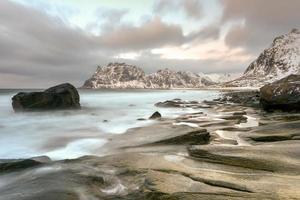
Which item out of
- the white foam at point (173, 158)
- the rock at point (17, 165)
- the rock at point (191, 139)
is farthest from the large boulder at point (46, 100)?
the white foam at point (173, 158)

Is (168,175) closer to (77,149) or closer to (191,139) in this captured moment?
(191,139)

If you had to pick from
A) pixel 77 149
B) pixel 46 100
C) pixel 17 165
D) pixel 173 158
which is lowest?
pixel 77 149

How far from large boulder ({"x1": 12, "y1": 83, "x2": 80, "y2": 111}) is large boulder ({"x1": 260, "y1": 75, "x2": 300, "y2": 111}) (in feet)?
62.3

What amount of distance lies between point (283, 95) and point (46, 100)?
21.8 meters

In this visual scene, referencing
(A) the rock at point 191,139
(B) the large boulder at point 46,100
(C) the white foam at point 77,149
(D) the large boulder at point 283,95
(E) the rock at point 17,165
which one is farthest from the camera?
(B) the large boulder at point 46,100

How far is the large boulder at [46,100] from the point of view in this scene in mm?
33688

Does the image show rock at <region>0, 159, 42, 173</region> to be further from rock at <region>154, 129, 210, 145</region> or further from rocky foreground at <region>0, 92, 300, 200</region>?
rock at <region>154, 129, 210, 145</region>

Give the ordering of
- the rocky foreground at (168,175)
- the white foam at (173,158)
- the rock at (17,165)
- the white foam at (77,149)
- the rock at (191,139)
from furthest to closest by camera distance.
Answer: the white foam at (77,149)
the rock at (191,139)
the rock at (17,165)
the white foam at (173,158)
the rocky foreground at (168,175)

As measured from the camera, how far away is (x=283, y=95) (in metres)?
22.6

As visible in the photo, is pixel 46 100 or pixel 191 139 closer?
pixel 191 139

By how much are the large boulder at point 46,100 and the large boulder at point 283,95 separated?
18988 millimetres

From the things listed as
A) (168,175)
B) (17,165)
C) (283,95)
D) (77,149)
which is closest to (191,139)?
(77,149)

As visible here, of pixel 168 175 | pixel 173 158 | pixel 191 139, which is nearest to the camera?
pixel 168 175

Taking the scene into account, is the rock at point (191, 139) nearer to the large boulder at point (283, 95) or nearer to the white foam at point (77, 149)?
the white foam at point (77, 149)
